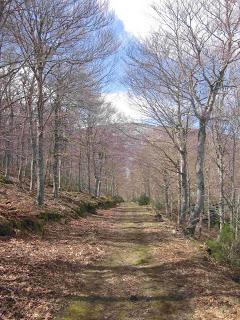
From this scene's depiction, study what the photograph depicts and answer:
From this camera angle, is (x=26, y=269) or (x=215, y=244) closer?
(x=26, y=269)

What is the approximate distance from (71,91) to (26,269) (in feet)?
32.1

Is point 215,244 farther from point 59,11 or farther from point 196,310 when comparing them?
point 59,11

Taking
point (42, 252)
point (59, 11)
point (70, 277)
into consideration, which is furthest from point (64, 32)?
point (70, 277)

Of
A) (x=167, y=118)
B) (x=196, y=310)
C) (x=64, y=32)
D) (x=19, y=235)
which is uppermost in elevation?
(x=64, y=32)

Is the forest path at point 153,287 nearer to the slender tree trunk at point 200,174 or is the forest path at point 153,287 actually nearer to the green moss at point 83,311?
the green moss at point 83,311

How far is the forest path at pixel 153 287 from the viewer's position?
6.21 m

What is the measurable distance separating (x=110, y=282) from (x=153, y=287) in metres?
0.87

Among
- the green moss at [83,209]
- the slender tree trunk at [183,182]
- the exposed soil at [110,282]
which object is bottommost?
the exposed soil at [110,282]

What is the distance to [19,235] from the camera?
10430 millimetres

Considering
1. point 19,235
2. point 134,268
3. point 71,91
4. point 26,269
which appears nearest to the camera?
point 26,269

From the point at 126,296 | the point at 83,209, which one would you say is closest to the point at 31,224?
the point at 126,296

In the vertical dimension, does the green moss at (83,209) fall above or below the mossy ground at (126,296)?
above

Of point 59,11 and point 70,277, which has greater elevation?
point 59,11

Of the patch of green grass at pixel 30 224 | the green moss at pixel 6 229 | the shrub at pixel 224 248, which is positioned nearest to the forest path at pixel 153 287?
the shrub at pixel 224 248
